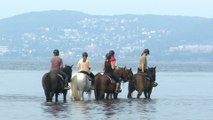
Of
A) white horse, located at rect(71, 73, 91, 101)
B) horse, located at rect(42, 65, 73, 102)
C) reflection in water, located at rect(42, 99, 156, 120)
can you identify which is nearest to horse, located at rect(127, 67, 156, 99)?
reflection in water, located at rect(42, 99, 156, 120)

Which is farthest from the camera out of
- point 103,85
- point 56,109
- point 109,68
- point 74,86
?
point 109,68

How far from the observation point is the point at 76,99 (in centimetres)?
3284

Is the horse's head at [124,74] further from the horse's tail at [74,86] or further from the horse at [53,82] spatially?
the horse at [53,82]

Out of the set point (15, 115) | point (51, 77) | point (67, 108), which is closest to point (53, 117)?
point (15, 115)

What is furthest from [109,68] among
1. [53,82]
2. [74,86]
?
[53,82]

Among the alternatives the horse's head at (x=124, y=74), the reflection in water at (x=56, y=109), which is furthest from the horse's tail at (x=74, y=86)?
the horse's head at (x=124, y=74)

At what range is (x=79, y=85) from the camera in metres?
32.3

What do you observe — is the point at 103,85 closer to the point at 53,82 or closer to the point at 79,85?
the point at 79,85

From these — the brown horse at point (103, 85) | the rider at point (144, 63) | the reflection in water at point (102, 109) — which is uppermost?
the rider at point (144, 63)

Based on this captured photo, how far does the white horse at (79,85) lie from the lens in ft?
106

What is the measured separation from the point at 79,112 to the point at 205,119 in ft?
14.2

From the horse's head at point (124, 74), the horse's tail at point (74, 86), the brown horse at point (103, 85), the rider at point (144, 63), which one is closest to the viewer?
the horse's tail at point (74, 86)

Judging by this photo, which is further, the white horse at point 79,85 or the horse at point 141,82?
the horse at point 141,82

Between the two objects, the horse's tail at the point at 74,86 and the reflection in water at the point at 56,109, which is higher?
the horse's tail at the point at 74,86
